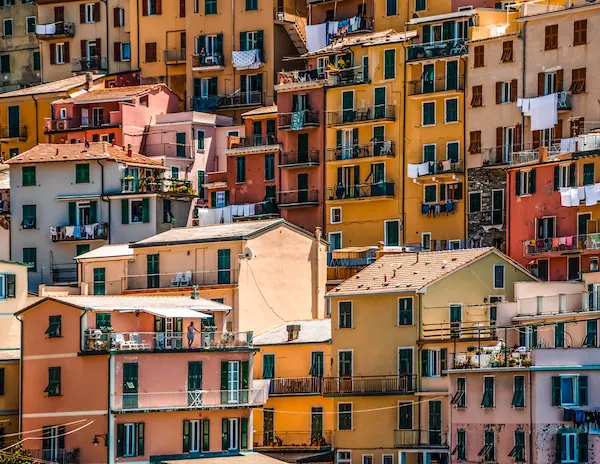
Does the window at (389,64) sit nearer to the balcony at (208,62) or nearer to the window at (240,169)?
the window at (240,169)

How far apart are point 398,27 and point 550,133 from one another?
51.4 feet

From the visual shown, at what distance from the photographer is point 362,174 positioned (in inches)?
4916

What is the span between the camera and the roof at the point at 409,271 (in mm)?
103750

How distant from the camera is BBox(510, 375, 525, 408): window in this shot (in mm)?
91125

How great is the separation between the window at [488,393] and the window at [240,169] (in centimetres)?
3981

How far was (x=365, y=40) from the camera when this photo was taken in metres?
127

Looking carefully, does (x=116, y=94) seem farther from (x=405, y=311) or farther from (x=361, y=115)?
(x=405, y=311)

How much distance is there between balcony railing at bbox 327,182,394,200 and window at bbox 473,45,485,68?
8.08m

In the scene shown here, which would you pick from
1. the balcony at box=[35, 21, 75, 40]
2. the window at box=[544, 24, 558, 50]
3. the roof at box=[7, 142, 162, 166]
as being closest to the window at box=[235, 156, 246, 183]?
the roof at box=[7, 142, 162, 166]

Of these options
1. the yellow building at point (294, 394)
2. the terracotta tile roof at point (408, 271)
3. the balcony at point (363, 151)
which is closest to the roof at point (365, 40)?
the balcony at point (363, 151)

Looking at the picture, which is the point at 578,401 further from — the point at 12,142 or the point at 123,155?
the point at 12,142

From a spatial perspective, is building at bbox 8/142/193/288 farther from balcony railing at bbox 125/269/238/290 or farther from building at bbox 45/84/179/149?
balcony railing at bbox 125/269/238/290

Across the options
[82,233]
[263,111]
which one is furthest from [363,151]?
[82,233]

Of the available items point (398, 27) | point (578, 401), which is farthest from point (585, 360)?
point (398, 27)
